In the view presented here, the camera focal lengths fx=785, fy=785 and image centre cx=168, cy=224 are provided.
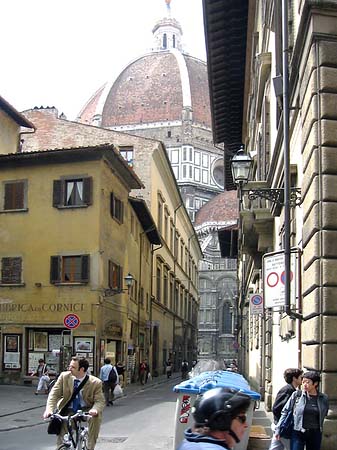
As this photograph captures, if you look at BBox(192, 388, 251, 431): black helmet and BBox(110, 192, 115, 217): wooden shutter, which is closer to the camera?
BBox(192, 388, 251, 431): black helmet

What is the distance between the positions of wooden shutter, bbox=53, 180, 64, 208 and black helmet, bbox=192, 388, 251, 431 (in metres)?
27.7

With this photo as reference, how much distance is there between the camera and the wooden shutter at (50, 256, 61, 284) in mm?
30047

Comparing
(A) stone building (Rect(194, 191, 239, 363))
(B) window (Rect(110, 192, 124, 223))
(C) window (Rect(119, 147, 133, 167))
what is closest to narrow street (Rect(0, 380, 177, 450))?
(B) window (Rect(110, 192, 124, 223))

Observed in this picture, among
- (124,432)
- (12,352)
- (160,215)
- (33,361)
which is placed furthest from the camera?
(160,215)

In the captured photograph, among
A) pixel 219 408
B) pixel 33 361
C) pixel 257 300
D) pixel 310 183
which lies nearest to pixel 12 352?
pixel 33 361

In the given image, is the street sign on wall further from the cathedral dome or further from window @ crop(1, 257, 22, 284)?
the cathedral dome

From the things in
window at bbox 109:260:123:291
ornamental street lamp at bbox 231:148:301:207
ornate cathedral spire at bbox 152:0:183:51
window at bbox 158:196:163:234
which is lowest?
window at bbox 109:260:123:291

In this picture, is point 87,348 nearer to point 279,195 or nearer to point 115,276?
point 115,276

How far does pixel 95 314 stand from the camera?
29.2m

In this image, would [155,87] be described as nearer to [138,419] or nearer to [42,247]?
[42,247]

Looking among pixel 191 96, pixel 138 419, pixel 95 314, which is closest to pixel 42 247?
pixel 95 314

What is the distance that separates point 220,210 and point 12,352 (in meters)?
83.0

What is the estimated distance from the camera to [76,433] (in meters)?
8.77

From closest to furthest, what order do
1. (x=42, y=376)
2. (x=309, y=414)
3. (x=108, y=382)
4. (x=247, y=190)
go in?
(x=309, y=414) < (x=247, y=190) < (x=108, y=382) < (x=42, y=376)
